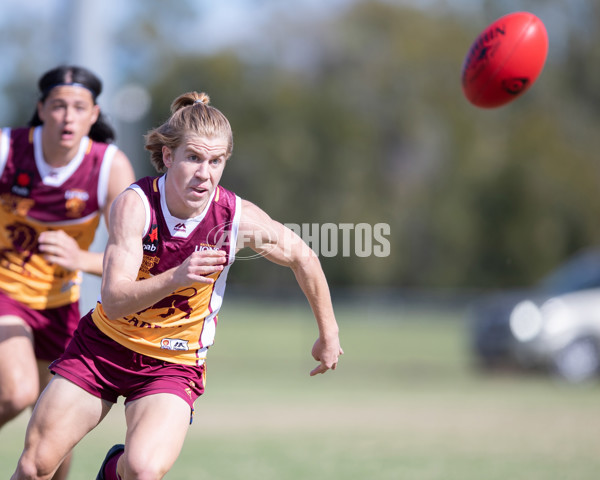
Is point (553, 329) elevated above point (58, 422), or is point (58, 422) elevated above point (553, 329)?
point (553, 329)

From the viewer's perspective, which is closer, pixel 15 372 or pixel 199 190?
pixel 199 190

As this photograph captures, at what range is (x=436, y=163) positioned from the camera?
36906 millimetres

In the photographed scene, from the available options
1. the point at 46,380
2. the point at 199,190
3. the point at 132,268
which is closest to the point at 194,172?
the point at 199,190

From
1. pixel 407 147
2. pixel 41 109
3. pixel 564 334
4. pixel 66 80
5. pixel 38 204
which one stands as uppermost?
pixel 407 147

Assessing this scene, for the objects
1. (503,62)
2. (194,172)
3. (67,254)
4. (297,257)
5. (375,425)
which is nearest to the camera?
(194,172)

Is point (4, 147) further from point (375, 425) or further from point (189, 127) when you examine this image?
point (375, 425)

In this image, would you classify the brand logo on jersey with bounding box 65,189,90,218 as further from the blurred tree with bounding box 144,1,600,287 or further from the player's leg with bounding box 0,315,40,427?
the blurred tree with bounding box 144,1,600,287

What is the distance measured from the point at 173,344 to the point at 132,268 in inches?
18.8

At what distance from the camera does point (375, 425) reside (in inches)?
379

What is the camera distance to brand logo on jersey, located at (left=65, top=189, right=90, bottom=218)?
4.82 meters

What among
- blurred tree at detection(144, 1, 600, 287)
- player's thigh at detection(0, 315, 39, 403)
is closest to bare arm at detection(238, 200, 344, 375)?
player's thigh at detection(0, 315, 39, 403)

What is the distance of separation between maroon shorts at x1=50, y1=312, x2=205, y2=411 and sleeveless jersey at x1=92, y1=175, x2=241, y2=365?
4 centimetres

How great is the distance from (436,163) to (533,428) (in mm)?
28233

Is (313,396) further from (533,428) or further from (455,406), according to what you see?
(533,428)
